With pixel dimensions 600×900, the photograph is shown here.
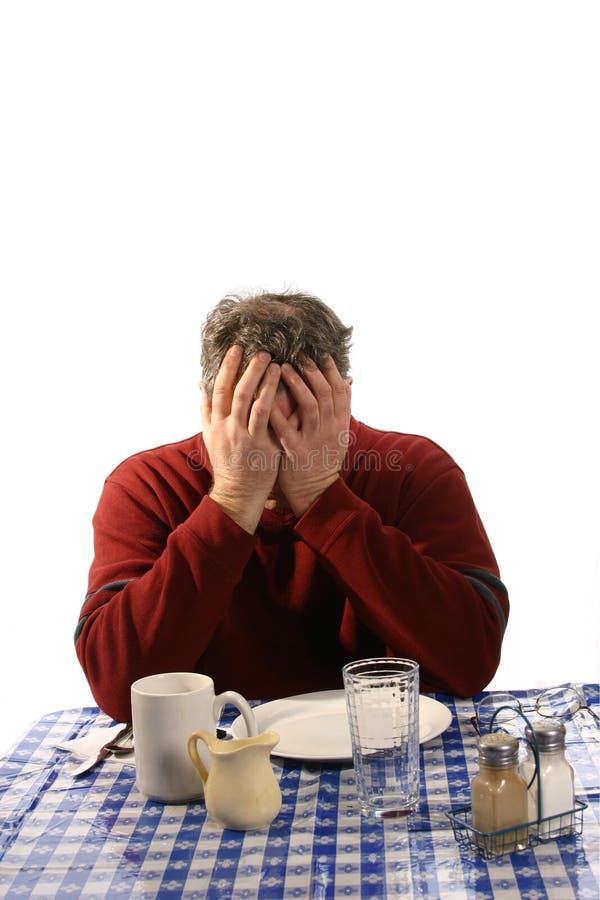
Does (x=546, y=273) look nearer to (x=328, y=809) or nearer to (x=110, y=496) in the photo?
(x=110, y=496)

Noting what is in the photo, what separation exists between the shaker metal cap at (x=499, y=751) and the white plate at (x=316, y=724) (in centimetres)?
23

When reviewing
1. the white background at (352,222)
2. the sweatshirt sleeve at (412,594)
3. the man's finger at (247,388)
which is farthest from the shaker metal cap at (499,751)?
the white background at (352,222)

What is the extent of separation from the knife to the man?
0.12 metres

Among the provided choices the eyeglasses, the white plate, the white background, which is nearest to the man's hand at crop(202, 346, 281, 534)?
the white plate

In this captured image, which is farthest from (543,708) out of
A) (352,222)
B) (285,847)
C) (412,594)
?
(352,222)

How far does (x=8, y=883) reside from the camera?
2.82 ft

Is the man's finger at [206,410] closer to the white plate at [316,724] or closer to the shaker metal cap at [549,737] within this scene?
the white plate at [316,724]

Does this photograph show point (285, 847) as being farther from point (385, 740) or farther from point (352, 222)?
point (352, 222)

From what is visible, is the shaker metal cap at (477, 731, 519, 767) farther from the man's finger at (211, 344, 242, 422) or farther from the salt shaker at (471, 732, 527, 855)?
the man's finger at (211, 344, 242, 422)

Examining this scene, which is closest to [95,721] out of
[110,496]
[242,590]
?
[242,590]

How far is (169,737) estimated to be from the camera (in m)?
1.01

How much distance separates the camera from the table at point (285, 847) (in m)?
0.81

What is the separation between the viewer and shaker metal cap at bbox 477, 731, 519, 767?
86 centimetres

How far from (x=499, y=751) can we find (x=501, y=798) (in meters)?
0.04
